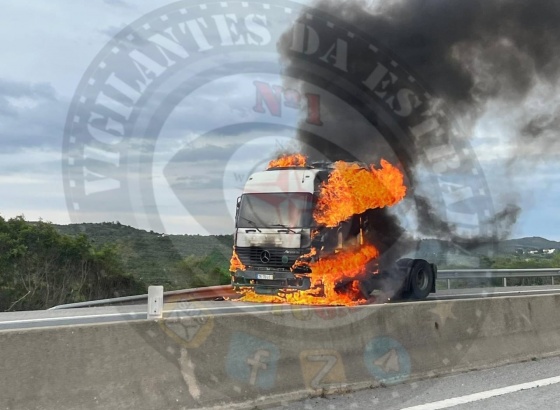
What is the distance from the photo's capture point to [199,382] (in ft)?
16.7

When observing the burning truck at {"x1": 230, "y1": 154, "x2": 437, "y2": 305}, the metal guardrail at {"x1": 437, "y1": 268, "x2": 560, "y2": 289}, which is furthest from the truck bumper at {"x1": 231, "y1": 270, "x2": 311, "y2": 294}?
the metal guardrail at {"x1": 437, "y1": 268, "x2": 560, "y2": 289}

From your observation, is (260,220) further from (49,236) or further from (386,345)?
(49,236)

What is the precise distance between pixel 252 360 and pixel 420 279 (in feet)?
33.5

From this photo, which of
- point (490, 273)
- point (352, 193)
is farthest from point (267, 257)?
point (490, 273)

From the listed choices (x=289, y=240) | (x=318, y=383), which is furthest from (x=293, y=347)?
(x=289, y=240)

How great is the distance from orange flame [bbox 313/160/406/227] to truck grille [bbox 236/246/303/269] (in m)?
1.02

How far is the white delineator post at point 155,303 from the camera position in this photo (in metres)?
5.54

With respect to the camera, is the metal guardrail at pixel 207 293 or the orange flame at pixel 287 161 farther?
the orange flame at pixel 287 161

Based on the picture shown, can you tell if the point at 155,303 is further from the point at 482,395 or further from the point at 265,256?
the point at 265,256

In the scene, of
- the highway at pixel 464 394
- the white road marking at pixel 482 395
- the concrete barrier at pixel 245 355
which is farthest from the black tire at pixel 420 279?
the white road marking at pixel 482 395

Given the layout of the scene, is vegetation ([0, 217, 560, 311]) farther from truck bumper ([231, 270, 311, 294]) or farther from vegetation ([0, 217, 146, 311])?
truck bumper ([231, 270, 311, 294])

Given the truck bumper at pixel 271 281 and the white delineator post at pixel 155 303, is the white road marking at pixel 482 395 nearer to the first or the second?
the white delineator post at pixel 155 303

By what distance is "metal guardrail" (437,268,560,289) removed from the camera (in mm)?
22234

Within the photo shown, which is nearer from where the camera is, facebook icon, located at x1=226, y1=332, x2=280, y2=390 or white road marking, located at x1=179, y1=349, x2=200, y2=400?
white road marking, located at x1=179, y1=349, x2=200, y2=400
